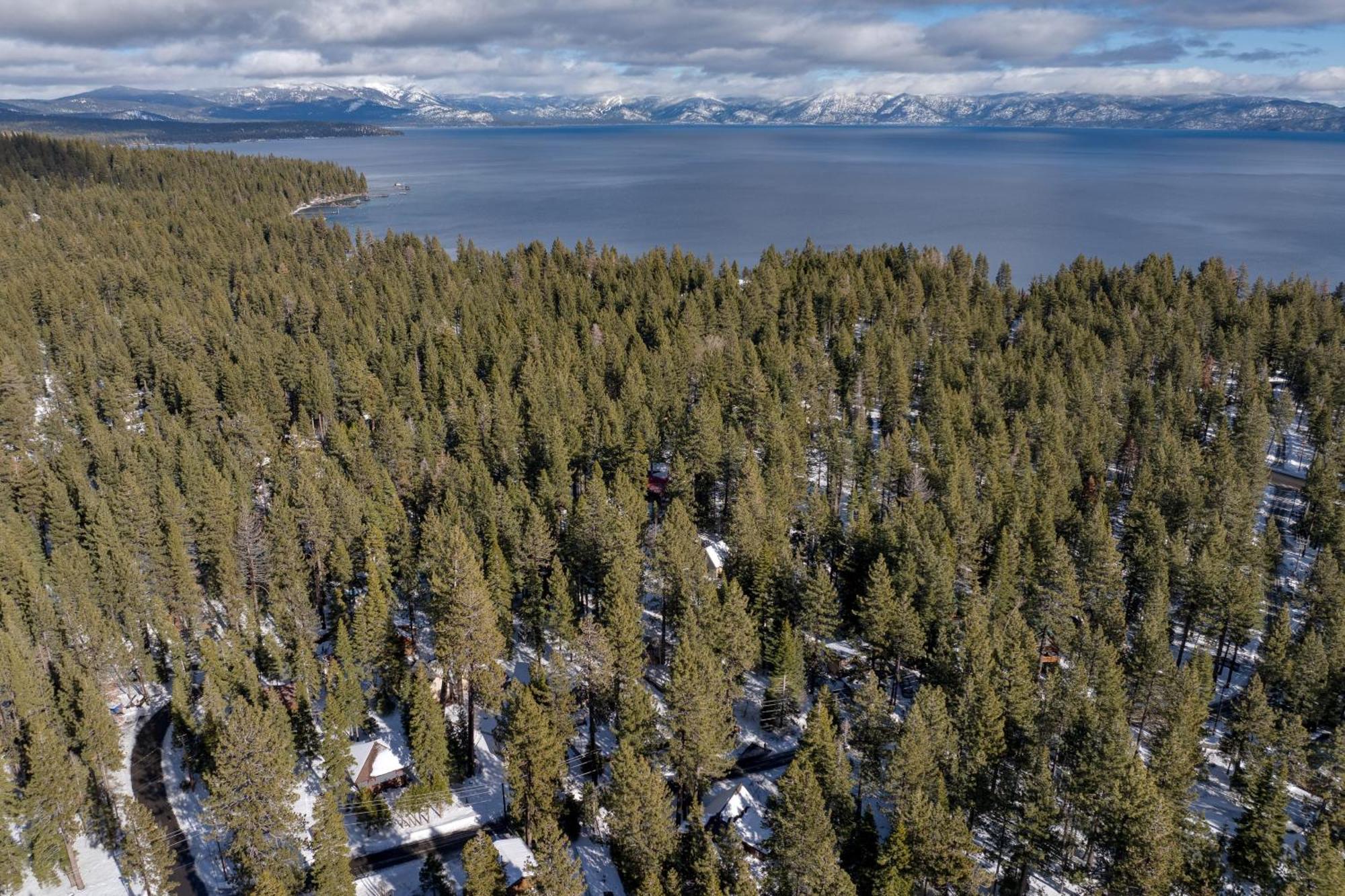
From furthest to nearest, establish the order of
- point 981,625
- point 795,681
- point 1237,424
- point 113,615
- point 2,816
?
point 1237,424 → point 113,615 → point 795,681 → point 981,625 → point 2,816

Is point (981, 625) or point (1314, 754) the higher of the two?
point (981, 625)

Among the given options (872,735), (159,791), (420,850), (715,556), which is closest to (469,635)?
(420,850)

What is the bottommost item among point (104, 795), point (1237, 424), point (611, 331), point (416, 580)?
point (104, 795)

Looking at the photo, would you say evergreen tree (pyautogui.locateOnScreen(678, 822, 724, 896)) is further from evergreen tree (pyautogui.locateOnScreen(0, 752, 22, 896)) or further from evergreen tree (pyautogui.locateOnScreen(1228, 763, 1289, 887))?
evergreen tree (pyautogui.locateOnScreen(0, 752, 22, 896))

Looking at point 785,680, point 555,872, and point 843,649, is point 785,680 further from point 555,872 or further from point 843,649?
point 555,872

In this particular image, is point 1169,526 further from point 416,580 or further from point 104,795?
point 104,795

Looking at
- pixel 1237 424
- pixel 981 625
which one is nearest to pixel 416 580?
pixel 981 625
